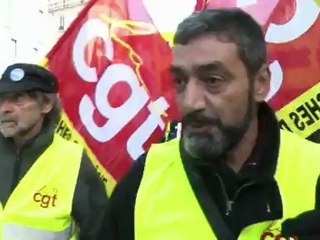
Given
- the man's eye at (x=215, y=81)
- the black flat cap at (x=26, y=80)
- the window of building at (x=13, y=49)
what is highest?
the man's eye at (x=215, y=81)

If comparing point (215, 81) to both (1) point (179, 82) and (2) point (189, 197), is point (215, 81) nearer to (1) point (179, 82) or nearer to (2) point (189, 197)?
(1) point (179, 82)

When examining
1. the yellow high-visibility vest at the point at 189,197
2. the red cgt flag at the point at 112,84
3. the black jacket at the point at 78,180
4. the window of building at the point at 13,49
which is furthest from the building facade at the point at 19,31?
the yellow high-visibility vest at the point at 189,197

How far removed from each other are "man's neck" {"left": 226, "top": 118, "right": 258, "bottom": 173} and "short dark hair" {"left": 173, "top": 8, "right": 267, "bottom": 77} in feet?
0.44

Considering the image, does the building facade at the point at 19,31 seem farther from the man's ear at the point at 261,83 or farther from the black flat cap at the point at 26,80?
the man's ear at the point at 261,83

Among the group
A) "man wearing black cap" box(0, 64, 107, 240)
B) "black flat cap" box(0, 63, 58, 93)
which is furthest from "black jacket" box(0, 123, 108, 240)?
"black flat cap" box(0, 63, 58, 93)

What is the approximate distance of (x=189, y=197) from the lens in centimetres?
147

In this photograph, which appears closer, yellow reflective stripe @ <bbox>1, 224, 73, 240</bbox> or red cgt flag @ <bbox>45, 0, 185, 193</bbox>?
yellow reflective stripe @ <bbox>1, 224, 73, 240</bbox>

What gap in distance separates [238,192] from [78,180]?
142 centimetres

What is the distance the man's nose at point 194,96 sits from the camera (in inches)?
54.3

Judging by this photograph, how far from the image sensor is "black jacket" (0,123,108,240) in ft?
8.80

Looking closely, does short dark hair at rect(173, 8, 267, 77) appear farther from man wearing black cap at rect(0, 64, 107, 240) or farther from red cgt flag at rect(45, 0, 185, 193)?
red cgt flag at rect(45, 0, 185, 193)

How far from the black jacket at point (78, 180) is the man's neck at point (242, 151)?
1.24 metres

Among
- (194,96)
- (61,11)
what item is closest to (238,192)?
(194,96)

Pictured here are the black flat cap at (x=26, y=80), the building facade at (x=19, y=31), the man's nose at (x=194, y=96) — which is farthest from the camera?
the building facade at (x=19, y=31)
